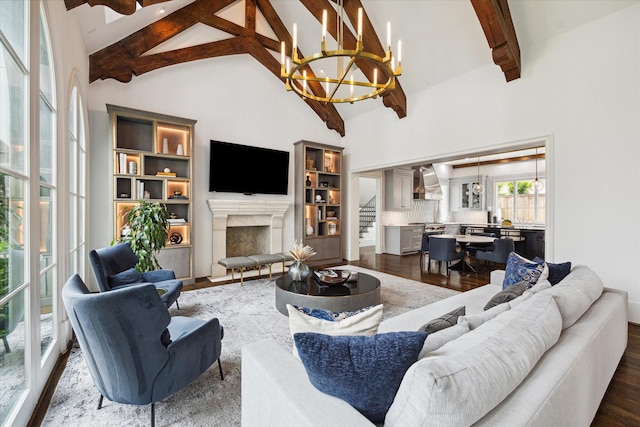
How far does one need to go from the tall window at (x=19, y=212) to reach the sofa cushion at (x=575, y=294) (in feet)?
9.63

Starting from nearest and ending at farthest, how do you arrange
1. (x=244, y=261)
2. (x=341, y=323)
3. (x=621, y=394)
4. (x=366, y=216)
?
(x=341, y=323) → (x=621, y=394) → (x=244, y=261) → (x=366, y=216)

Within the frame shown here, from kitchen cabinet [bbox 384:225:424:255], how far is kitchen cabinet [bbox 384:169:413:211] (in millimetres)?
606

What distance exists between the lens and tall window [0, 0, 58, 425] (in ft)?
4.99

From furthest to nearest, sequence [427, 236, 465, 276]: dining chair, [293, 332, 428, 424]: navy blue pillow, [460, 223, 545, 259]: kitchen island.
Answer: [460, 223, 545, 259]: kitchen island, [427, 236, 465, 276]: dining chair, [293, 332, 428, 424]: navy blue pillow

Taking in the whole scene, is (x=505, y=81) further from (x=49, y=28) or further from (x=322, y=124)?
(x=49, y=28)

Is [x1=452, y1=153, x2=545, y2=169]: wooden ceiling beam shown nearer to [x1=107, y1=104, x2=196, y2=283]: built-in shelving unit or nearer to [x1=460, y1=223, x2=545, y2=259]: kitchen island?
[x1=460, y1=223, x2=545, y2=259]: kitchen island

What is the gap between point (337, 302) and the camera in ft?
9.71

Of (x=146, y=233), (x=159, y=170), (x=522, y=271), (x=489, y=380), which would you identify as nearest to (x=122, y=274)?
A: (x=146, y=233)

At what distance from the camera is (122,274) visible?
3121 mm

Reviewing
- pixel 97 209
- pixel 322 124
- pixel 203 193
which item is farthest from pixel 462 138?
pixel 97 209

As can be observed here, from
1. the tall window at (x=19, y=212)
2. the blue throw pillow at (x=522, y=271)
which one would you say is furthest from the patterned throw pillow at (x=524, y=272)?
the tall window at (x=19, y=212)

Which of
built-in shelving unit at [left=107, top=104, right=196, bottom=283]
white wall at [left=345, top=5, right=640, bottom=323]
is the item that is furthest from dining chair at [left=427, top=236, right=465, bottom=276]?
built-in shelving unit at [left=107, top=104, right=196, bottom=283]

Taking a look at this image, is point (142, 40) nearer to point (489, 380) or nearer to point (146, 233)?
point (146, 233)

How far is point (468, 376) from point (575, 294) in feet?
4.62
